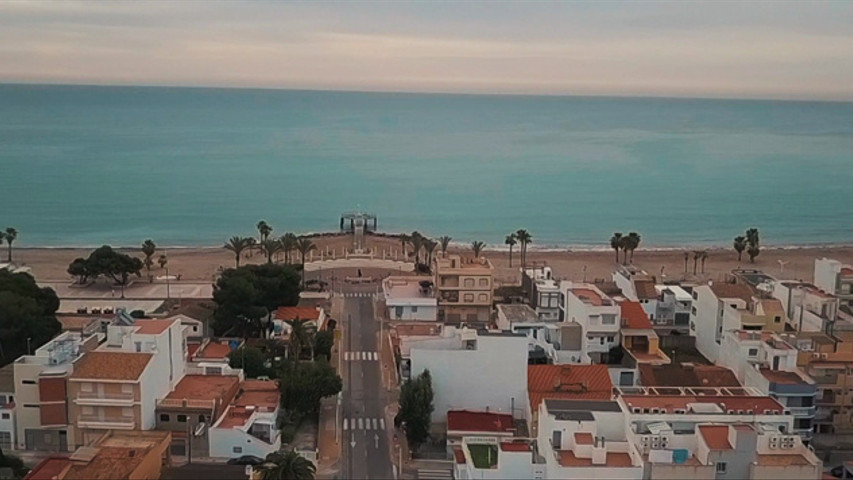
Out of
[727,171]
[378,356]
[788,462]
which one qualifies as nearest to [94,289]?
[378,356]

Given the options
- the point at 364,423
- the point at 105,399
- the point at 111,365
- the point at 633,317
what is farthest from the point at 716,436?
the point at 111,365

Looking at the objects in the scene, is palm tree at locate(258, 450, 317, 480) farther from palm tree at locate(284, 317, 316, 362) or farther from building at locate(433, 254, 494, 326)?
building at locate(433, 254, 494, 326)

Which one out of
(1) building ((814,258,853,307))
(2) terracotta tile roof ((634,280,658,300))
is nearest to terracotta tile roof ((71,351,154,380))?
(2) terracotta tile roof ((634,280,658,300))

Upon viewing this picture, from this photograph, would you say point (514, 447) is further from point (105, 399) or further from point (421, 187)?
point (421, 187)

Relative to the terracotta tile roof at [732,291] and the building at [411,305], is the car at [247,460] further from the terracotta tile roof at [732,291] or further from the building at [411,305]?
the terracotta tile roof at [732,291]

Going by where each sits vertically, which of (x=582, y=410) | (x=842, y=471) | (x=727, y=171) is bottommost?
(x=842, y=471)

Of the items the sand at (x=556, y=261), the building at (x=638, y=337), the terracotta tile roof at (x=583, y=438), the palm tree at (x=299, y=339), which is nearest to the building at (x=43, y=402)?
the palm tree at (x=299, y=339)

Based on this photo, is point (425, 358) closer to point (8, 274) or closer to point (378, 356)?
point (378, 356)

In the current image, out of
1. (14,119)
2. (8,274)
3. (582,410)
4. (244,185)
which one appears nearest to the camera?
(582,410)
